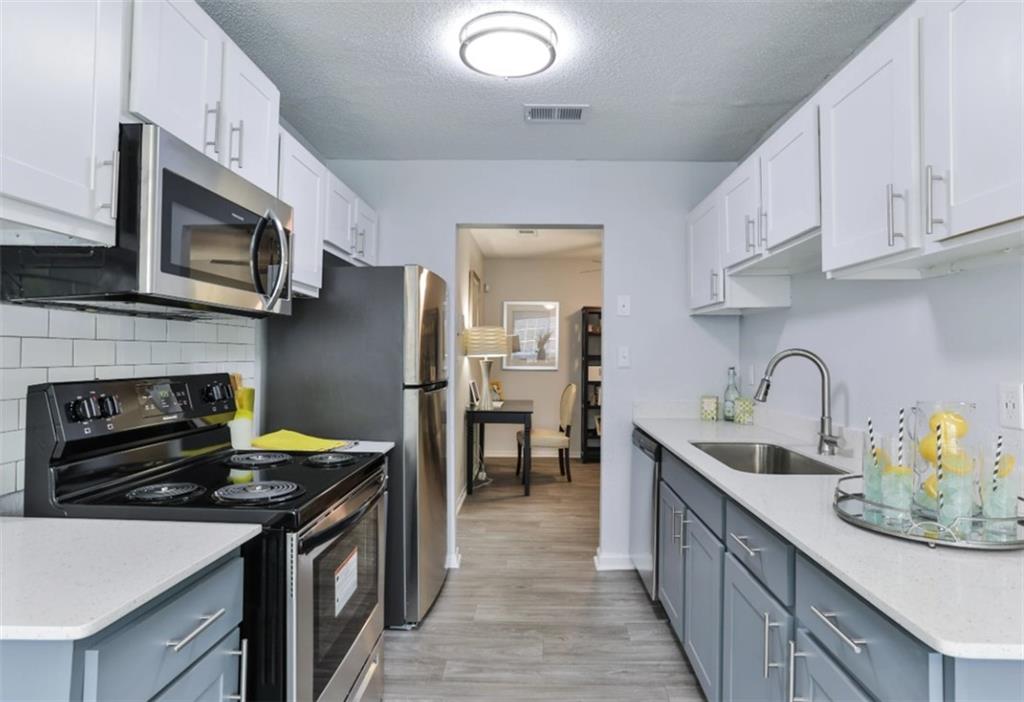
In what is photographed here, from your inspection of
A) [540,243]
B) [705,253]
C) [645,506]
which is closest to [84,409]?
[645,506]

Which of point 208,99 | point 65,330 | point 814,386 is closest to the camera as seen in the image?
point 65,330

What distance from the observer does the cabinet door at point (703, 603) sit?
1733 mm

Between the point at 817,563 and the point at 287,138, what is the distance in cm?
210

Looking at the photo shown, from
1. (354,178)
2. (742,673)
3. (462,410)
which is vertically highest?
(354,178)

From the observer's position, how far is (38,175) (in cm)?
100

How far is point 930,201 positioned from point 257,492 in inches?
68.4

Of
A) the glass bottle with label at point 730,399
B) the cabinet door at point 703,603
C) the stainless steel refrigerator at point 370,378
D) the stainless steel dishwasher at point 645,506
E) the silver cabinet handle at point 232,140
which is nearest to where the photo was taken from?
the silver cabinet handle at point 232,140

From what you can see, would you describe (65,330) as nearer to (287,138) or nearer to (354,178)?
(287,138)

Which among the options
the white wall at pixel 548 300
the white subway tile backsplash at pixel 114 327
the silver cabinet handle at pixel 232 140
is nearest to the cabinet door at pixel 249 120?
the silver cabinet handle at pixel 232 140

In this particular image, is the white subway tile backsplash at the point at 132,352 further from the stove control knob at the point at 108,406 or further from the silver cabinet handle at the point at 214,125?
the silver cabinet handle at the point at 214,125

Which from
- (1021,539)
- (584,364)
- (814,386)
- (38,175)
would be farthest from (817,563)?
(584,364)

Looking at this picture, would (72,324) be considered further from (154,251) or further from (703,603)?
(703,603)

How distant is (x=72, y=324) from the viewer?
145 cm

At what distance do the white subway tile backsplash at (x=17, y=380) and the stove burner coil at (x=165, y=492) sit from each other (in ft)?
1.13
